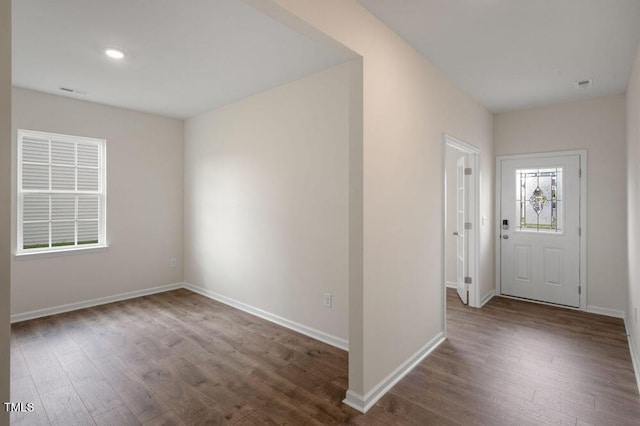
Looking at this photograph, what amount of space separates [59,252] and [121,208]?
0.91 meters

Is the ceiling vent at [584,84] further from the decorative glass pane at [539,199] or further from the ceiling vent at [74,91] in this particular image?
the ceiling vent at [74,91]

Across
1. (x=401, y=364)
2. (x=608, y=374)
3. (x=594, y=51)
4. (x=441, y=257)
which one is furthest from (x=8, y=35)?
(x=608, y=374)

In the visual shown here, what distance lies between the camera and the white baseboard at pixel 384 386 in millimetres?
2229

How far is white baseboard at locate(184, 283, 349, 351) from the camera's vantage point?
3246 millimetres

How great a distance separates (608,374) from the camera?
2.67 meters

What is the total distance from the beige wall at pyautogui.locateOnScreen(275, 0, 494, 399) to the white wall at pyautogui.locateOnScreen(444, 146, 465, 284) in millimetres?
1936

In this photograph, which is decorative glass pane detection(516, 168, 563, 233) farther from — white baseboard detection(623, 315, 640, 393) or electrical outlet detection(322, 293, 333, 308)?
electrical outlet detection(322, 293, 333, 308)

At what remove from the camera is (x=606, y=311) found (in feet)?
13.3

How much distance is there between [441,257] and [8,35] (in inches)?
133

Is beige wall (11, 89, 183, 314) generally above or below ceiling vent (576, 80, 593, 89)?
below

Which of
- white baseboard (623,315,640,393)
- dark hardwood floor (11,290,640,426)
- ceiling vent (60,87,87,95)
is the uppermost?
ceiling vent (60,87,87,95)

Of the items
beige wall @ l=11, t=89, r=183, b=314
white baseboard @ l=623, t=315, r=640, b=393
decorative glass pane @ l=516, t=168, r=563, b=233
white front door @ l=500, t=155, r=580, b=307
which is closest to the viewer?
white baseboard @ l=623, t=315, r=640, b=393

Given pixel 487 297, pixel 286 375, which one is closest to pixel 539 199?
pixel 487 297

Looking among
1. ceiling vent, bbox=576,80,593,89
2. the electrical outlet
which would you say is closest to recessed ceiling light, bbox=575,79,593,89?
ceiling vent, bbox=576,80,593,89
